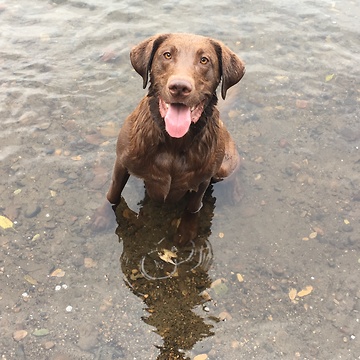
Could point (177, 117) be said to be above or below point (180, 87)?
below

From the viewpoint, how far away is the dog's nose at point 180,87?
9.93 ft

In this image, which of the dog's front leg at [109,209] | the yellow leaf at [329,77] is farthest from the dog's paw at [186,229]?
the yellow leaf at [329,77]

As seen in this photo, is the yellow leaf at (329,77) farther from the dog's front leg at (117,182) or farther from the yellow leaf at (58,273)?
the yellow leaf at (58,273)

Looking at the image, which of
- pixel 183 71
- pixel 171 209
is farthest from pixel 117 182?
pixel 183 71

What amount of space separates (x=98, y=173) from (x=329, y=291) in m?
2.83

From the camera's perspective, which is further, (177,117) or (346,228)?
(346,228)

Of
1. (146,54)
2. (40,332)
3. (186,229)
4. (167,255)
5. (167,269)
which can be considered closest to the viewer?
(146,54)

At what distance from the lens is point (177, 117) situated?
333 centimetres

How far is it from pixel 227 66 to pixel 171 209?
185 cm

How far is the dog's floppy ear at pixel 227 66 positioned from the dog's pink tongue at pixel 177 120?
0.53m

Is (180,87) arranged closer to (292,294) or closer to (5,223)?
(292,294)

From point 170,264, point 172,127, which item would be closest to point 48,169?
point 170,264

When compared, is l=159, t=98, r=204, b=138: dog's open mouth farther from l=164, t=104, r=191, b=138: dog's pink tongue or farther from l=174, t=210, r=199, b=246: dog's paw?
l=174, t=210, r=199, b=246: dog's paw

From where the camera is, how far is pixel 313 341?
3.94 meters
